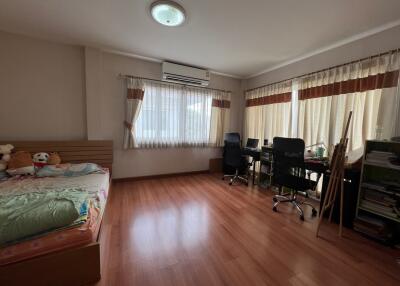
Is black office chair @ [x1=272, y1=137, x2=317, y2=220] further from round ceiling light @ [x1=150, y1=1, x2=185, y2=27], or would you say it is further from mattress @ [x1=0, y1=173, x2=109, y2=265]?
mattress @ [x1=0, y1=173, x2=109, y2=265]

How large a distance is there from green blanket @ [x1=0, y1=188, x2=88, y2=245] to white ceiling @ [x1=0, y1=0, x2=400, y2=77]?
84.0 inches

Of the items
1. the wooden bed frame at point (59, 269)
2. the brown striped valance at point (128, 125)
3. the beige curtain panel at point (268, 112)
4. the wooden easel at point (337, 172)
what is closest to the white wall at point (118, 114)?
the brown striped valance at point (128, 125)

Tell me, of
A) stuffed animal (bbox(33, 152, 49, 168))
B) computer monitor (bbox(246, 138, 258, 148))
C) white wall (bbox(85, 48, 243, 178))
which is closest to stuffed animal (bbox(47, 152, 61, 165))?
stuffed animal (bbox(33, 152, 49, 168))

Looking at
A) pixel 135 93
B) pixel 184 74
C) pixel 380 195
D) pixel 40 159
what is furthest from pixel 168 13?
pixel 380 195

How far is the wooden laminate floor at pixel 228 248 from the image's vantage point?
1401mm

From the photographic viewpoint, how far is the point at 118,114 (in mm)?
3428

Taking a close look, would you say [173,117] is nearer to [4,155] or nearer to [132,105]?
[132,105]

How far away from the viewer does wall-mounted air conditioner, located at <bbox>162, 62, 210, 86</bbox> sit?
348 cm

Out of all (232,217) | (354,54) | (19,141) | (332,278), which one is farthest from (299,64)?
(19,141)

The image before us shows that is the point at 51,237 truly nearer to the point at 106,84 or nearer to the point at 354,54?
the point at 106,84

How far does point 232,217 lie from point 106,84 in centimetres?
325

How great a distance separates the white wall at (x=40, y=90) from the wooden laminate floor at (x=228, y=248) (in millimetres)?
1734

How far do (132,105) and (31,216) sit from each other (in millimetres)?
2555

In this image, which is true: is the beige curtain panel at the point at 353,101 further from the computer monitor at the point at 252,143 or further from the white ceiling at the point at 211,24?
the computer monitor at the point at 252,143
